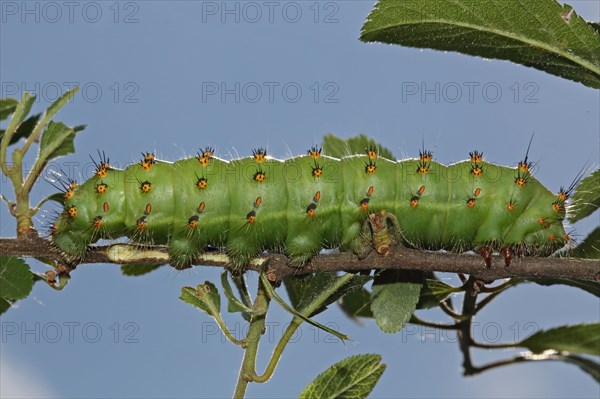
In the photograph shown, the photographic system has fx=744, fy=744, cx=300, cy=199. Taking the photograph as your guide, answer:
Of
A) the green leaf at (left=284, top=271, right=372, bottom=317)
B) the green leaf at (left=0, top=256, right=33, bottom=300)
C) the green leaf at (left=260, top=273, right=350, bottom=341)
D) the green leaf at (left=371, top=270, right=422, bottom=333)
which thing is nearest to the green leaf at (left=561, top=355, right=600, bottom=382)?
the green leaf at (left=371, top=270, right=422, bottom=333)

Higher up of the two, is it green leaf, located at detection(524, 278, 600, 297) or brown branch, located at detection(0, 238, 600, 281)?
brown branch, located at detection(0, 238, 600, 281)

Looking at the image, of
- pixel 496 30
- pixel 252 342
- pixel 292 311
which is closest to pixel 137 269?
pixel 252 342

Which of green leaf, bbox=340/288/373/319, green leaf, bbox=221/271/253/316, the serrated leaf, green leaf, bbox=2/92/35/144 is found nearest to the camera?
green leaf, bbox=221/271/253/316

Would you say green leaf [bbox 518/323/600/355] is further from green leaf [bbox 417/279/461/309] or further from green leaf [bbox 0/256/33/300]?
green leaf [bbox 0/256/33/300]

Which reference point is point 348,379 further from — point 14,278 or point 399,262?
point 14,278

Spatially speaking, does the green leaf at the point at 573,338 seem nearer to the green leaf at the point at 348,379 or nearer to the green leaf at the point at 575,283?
the green leaf at the point at 575,283

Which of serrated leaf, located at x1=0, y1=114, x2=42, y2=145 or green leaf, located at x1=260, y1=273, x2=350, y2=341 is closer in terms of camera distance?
green leaf, located at x1=260, y1=273, x2=350, y2=341
